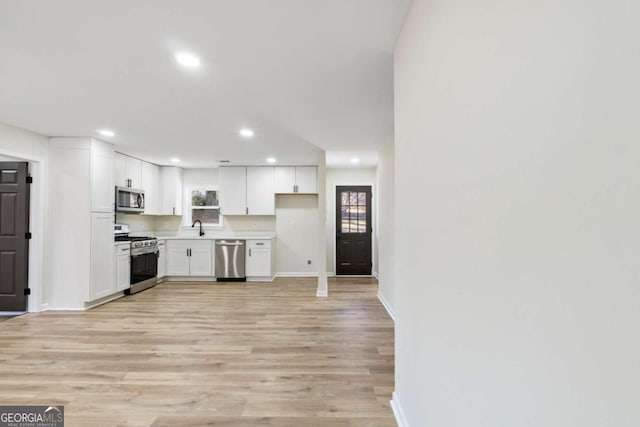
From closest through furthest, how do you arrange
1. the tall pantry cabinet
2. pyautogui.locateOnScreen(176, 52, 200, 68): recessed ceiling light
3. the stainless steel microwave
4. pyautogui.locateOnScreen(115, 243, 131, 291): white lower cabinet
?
pyautogui.locateOnScreen(176, 52, 200, 68): recessed ceiling light
the tall pantry cabinet
pyautogui.locateOnScreen(115, 243, 131, 291): white lower cabinet
the stainless steel microwave

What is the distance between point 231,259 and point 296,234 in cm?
146

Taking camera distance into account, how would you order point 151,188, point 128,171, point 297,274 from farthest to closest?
point 297,274 → point 151,188 → point 128,171

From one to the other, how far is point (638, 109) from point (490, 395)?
2.60ft

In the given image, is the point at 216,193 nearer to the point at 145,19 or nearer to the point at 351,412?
the point at 145,19

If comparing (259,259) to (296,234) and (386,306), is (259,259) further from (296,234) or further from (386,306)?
(386,306)

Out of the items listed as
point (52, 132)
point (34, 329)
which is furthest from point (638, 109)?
point (52, 132)

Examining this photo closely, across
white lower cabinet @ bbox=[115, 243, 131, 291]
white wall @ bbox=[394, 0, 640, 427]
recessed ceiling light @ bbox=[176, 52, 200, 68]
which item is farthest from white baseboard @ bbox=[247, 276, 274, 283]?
white wall @ bbox=[394, 0, 640, 427]

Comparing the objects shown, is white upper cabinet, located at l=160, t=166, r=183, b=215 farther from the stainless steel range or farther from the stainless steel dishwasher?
the stainless steel dishwasher

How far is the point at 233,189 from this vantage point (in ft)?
20.8

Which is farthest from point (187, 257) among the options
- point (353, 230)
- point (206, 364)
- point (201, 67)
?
point (201, 67)

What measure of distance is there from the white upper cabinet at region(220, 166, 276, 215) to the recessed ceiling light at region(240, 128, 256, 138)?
220 centimetres

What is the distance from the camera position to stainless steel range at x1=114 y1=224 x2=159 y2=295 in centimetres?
506

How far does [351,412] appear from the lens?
77.2 inches

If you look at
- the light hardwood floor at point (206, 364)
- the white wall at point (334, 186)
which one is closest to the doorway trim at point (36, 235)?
the light hardwood floor at point (206, 364)
